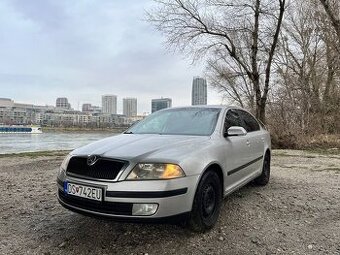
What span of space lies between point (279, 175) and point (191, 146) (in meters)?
4.60

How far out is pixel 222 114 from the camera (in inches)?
196

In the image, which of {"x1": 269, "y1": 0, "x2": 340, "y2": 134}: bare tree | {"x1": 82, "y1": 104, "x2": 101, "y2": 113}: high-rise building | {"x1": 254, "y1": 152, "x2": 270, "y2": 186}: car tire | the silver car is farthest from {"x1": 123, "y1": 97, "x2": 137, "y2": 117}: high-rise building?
the silver car

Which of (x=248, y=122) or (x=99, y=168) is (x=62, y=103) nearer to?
(x=248, y=122)

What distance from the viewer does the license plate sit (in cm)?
347

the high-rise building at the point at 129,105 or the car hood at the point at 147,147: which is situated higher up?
the high-rise building at the point at 129,105

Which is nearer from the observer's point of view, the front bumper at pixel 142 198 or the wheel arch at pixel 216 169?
the front bumper at pixel 142 198

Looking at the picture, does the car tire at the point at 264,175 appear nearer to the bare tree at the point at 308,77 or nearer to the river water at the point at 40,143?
the river water at the point at 40,143

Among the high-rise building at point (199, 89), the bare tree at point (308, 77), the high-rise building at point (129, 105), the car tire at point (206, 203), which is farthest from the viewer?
the high-rise building at point (129, 105)

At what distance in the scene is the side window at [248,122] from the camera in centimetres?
583

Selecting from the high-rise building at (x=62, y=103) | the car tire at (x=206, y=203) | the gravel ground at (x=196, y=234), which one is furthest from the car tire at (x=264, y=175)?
the high-rise building at (x=62, y=103)

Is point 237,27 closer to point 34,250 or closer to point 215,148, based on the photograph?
point 215,148

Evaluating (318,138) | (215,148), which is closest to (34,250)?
(215,148)

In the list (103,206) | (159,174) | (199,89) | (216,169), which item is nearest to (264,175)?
(216,169)

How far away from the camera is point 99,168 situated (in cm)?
360
